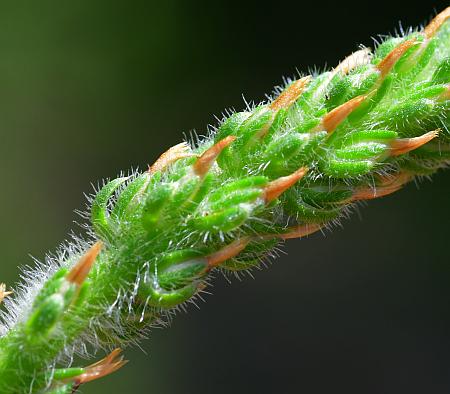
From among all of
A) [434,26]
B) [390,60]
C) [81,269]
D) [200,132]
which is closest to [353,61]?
[390,60]

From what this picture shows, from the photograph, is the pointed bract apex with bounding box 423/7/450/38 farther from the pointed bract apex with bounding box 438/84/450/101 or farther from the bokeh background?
the bokeh background

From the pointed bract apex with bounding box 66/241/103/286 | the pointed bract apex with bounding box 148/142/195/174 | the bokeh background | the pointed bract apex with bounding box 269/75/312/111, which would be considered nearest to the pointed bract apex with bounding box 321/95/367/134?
the pointed bract apex with bounding box 269/75/312/111

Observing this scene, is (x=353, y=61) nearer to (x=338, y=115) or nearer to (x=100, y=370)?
(x=338, y=115)

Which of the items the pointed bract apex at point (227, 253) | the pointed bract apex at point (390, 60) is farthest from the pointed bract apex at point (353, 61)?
the pointed bract apex at point (227, 253)

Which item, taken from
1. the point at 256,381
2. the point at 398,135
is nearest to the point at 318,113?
the point at 398,135

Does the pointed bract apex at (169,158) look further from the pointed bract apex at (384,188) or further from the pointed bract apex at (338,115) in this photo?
the pointed bract apex at (384,188)
